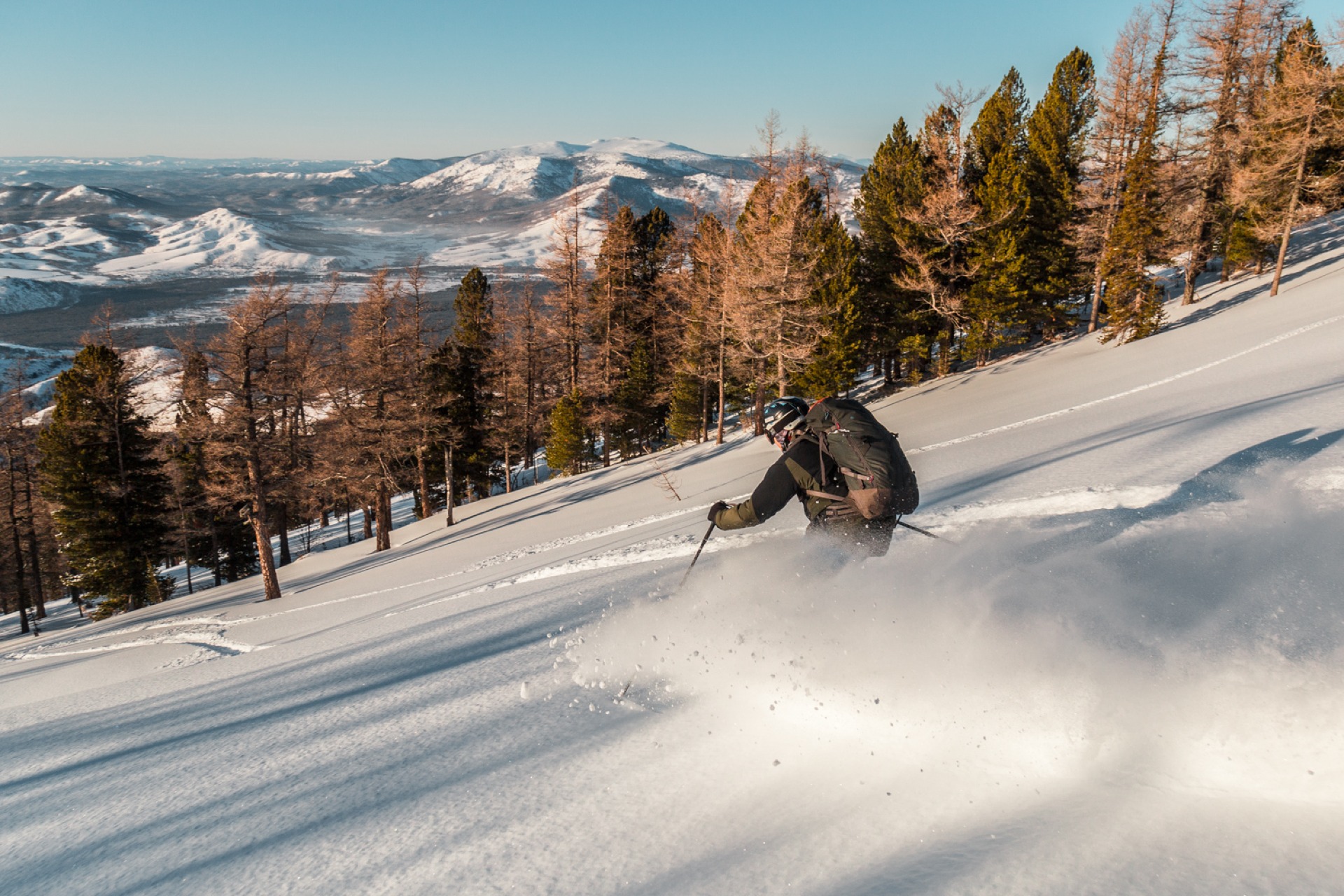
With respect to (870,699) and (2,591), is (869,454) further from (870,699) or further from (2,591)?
(2,591)

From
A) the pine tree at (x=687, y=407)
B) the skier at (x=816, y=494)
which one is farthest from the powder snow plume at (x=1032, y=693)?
the pine tree at (x=687, y=407)

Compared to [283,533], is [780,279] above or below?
above

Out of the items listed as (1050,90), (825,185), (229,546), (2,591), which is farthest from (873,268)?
(2,591)

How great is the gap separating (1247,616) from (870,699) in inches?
80.4

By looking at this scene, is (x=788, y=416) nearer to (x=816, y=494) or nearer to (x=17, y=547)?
(x=816, y=494)

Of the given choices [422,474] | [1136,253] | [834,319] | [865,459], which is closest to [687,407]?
[834,319]

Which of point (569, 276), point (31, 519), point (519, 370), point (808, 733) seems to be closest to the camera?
point (808, 733)

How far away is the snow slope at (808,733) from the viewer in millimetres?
2584

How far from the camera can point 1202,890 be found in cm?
213

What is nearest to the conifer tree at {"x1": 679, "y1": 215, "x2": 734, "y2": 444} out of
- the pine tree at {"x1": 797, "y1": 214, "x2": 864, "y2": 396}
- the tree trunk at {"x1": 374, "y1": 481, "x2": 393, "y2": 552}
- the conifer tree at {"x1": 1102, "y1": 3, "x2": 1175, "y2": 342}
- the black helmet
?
the pine tree at {"x1": 797, "y1": 214, "x2": 864, "y2": 396}

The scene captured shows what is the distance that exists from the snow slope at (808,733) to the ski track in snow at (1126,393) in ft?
26.6

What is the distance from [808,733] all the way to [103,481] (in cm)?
3536

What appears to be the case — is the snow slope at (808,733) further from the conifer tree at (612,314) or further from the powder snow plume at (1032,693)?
the conifer tree at (612,314)

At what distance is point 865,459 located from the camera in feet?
15.1
